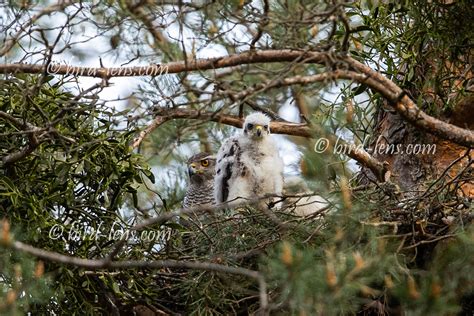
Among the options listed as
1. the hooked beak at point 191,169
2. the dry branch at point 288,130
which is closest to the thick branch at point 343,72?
the dry branch at point 288,130

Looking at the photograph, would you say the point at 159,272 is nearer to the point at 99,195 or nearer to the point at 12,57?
the point at 99,195

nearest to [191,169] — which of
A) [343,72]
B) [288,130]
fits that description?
[288,130]

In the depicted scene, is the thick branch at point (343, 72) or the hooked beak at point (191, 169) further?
the hooked beak at point (191, 169)

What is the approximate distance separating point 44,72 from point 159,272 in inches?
39.3

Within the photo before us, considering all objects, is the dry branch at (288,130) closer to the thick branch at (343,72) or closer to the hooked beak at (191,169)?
the thick branch at (343,72)

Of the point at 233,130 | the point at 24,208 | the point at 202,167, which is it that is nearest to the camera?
the point at 24,208

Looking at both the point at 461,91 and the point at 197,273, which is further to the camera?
the point at 461,91

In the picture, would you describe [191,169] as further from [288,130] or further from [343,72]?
[343,72]

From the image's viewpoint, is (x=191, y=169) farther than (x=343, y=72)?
Yes

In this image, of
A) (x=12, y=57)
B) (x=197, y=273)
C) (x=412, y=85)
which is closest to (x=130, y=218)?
(x=197, y=273)

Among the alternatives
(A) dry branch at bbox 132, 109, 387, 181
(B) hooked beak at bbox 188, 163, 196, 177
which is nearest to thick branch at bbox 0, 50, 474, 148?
(A) dry branch at bbox 132, 109, 387, 181

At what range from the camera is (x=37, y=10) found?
312cm

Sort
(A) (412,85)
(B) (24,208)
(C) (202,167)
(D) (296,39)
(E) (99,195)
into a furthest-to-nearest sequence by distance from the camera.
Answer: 1. (C) (202,167)
2. (A) (412,85)
3. (E) (99,195)
4. (B) (24,208)
5. (D) (296,39)

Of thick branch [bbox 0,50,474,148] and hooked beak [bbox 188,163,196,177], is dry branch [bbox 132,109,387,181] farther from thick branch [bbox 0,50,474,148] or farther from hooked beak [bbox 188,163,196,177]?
hooked beak [bbox 188,163,196,177]
